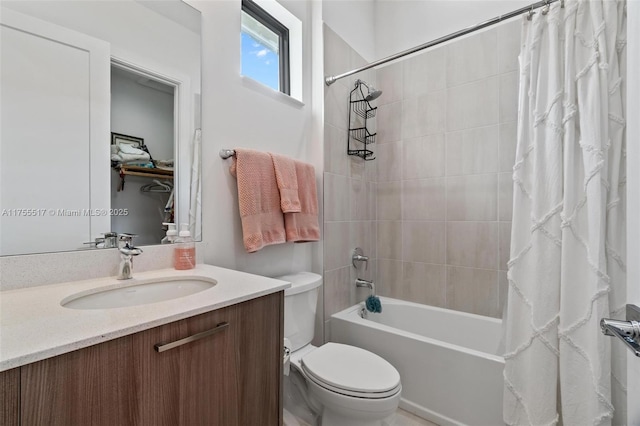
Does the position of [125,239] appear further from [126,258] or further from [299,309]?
[299,309]

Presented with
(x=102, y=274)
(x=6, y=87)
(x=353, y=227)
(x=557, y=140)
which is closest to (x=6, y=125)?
(x=6, y=87)

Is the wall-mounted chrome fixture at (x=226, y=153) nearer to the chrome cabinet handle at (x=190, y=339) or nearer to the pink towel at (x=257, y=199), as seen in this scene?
the pink towel at (x=257, y=199)

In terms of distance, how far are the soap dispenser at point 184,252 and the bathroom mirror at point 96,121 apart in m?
0.08

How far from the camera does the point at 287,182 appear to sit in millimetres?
1491

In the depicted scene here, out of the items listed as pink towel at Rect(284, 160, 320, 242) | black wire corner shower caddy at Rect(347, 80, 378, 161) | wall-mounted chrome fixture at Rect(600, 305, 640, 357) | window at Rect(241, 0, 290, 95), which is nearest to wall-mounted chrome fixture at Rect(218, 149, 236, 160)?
pink towel at Rect(284, 160, 320, 242)

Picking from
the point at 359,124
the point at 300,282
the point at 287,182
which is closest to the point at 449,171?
the point at 359,124

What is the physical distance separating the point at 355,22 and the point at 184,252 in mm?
2056

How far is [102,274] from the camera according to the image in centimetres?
99

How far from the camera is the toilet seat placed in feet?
3.74

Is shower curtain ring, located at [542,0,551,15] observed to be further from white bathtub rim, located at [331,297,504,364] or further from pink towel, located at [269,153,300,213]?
white bathtub rim, located at [331,297,504,364]

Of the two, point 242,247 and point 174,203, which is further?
point 242,247

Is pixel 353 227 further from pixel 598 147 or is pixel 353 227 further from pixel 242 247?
pixel 598 147

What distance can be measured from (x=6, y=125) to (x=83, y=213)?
1.00ft

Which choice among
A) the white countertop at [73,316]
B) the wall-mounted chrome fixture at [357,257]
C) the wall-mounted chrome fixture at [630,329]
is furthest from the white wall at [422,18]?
the white countertop at [73,316]
